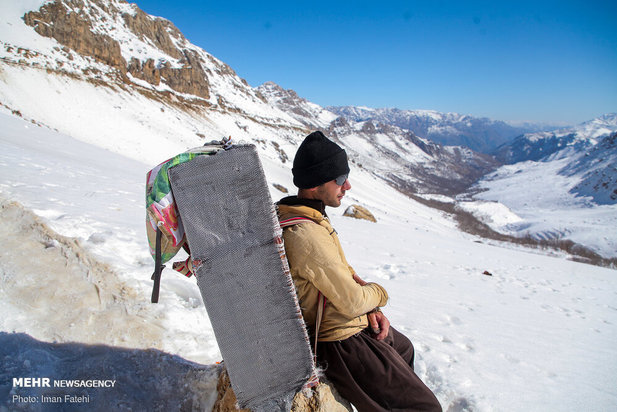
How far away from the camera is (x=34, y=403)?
2271mm

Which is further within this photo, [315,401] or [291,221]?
[315,401]

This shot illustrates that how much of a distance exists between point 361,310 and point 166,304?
9.21 feet

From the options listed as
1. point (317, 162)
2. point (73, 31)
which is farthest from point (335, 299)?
point (73, 31)

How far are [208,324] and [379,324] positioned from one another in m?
2.29

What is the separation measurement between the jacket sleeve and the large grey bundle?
0.39 feet

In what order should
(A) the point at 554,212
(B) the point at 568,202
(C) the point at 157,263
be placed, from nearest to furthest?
(C) the point at 157,263
(A) the point at 554,212
(B) the point at 568,202

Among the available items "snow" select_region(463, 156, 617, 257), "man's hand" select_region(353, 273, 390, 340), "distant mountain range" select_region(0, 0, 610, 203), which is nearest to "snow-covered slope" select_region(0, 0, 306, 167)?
"distant mountain range" select_region(0, 0, 610, 203)

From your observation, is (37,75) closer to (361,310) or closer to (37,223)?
(37,223)

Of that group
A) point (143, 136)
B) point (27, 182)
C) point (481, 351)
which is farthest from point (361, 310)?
point (143, 136)

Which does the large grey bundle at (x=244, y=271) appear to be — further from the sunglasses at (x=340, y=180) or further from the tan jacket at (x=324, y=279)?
the sunglasses at (x=340, y=180)

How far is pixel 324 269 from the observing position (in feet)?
6.11

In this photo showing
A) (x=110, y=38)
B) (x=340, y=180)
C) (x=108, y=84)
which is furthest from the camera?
(x=110, y=38)

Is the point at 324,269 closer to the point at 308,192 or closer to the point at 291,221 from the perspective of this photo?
the point at 291,221

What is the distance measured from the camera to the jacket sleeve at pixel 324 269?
1.86 m
